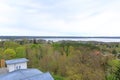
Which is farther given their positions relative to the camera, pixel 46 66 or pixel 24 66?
pixel 46 66

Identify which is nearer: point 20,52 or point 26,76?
point 26,76

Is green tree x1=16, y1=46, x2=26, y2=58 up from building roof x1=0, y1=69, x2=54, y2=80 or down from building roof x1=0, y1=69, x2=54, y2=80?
down

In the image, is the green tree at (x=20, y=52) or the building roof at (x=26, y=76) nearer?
the building roof at (x=26, y=76)

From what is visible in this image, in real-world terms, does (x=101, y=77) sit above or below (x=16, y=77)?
below

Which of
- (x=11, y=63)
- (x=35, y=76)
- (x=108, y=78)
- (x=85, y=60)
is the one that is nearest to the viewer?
(x=35, y=76)

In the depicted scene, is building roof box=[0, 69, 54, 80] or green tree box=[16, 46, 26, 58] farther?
green tree box=[16, 46, 26, 58]

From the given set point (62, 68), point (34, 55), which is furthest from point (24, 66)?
point (34, 55)

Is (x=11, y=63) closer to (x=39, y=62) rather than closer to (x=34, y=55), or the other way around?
(x=39, y=62)

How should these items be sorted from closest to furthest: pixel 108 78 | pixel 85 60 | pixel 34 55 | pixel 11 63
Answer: pixel 11 63
pixel 108 78
pixel 85 60
pixel 34 55

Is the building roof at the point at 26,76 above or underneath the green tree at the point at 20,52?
above

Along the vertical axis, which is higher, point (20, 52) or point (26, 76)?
point (26, 76)
